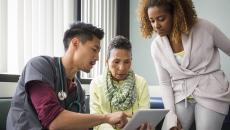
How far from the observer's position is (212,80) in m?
1.89

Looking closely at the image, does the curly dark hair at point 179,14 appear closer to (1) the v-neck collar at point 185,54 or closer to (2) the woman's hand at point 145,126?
(1) the v-neck collar at point 185,54

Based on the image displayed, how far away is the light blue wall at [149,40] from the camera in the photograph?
310 centimetres

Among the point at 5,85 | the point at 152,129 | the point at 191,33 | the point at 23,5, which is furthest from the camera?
the point at 23,5

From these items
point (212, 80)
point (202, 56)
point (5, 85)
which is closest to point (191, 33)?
point (202, 56)

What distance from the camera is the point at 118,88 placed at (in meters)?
2.16

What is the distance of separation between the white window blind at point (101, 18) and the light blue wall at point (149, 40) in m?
0.24

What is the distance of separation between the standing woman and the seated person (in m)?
0.22

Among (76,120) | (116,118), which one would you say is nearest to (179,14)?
(116,118)

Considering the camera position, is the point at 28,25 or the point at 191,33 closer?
the point at 191,33

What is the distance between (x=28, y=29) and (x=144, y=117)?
1.37 meters

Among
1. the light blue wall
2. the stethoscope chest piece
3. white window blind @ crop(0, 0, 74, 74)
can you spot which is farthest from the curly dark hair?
the light blue wall

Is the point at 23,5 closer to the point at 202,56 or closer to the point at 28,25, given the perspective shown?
the point at 28,25

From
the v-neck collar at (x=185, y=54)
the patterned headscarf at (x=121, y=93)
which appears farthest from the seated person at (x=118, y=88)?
the v-neck collar at (x=185, y=54)

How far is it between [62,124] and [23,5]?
1.45 metres
